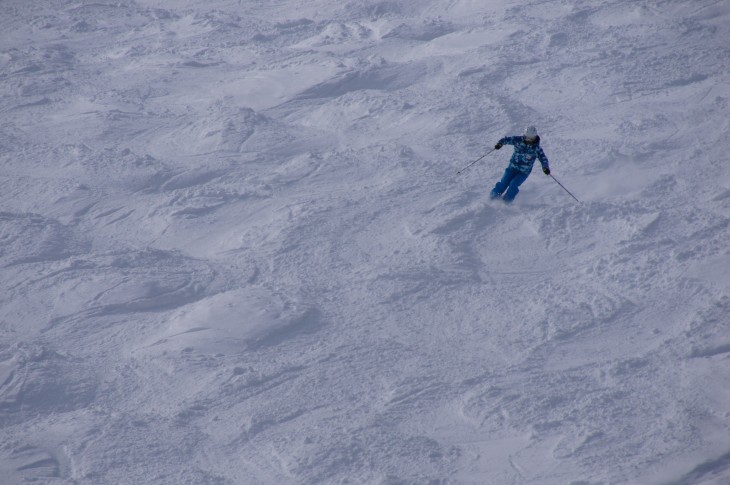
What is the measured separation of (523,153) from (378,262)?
6.64 ft

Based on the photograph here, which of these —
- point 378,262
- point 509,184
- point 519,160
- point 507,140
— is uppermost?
point 507,140

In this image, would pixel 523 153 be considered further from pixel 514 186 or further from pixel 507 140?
pixel 514 186

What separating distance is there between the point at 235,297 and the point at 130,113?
5640mm

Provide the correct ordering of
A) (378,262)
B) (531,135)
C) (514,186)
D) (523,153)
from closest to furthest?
1. (531,135)
2. (523,153)
3. (378,262)
4. (514,186)

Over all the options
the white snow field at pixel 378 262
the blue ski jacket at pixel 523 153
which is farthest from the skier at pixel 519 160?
the white snow field at pixel 378 262

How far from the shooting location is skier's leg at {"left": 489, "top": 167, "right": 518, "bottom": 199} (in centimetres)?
925

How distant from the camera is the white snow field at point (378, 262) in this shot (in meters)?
7.18

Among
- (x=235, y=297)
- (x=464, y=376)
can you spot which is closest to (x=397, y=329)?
(x=464, y=376)

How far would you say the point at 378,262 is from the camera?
922cm

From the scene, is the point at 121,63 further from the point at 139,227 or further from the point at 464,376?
the point at 464,376

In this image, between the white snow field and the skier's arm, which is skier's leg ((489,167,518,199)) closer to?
the white snow field

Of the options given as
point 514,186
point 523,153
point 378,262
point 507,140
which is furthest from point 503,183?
point 378,262

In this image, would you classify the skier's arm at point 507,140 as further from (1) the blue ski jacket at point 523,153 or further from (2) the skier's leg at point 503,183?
(2) the skier's leg at point 503,183

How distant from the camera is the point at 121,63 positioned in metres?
15.1
